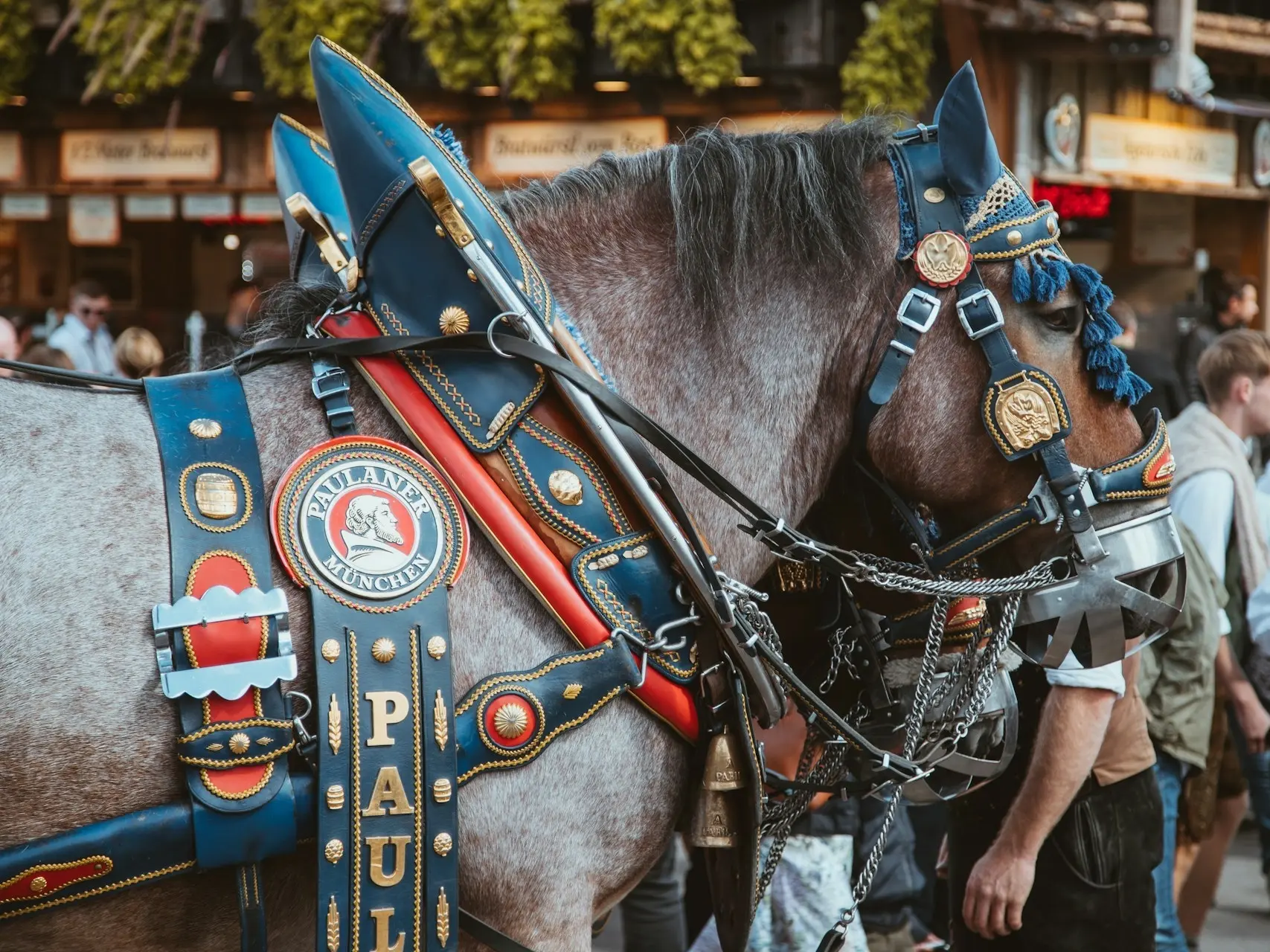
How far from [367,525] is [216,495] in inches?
6.7

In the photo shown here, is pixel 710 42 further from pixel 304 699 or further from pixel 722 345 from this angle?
pixel 304 699

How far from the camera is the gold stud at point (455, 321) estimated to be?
5.46 ft

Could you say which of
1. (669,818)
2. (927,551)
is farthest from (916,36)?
(669,818)

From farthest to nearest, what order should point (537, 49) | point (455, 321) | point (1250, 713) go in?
1. point (537, 49)
2. point (1250, 713)
3. point (455, 321)

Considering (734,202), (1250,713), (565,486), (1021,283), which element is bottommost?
(1250,713)

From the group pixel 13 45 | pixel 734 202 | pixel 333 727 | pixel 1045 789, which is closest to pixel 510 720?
pixel 333 727

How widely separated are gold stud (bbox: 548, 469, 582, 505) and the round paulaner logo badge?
0.40 ft

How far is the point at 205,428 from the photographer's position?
1564mm

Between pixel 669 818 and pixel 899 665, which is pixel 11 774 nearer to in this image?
pixel 669 818

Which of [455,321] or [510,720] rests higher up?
[455,321]

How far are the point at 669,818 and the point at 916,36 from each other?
5393 mm

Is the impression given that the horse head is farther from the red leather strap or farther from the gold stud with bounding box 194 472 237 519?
the gold stud with bounding box 194 472 237 519

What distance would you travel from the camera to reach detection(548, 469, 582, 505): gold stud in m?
1.63

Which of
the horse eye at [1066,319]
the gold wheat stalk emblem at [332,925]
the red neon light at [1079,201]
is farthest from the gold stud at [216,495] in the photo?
the red neon light at [1079,201]
